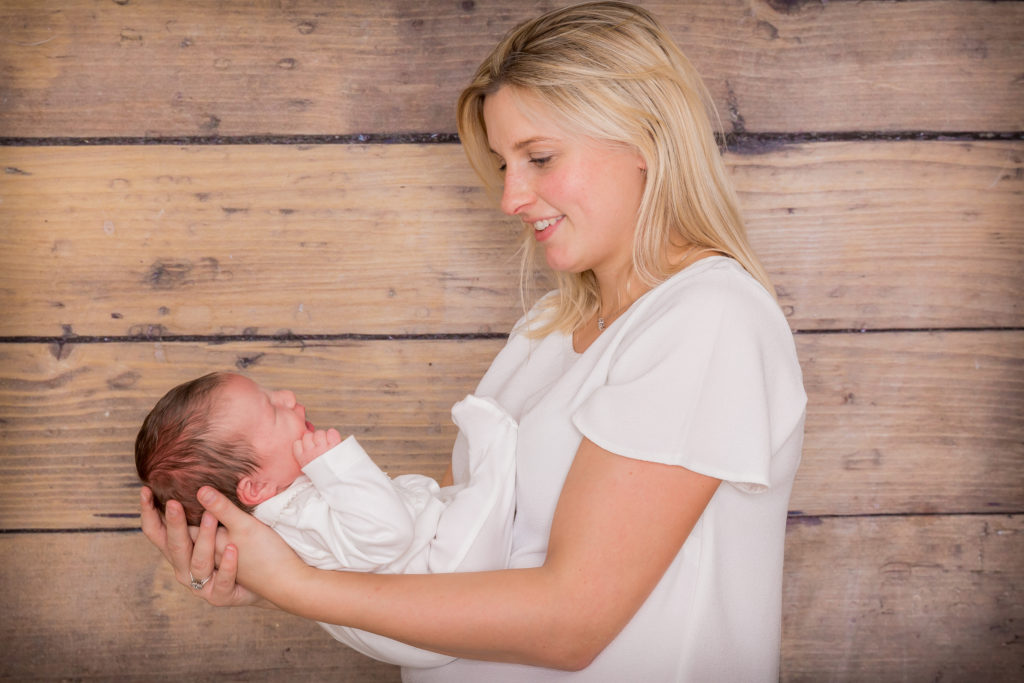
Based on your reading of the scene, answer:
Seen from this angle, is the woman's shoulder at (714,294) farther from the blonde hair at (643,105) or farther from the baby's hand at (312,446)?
the baby's hand at (312,446)

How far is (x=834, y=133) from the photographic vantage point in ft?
4.97

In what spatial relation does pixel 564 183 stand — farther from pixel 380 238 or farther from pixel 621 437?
pixel 380 238

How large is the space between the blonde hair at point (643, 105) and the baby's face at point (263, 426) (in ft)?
1.80

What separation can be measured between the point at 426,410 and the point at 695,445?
0.76 meters

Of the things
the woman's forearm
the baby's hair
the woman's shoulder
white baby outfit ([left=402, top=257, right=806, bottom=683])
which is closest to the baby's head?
the baby's hair

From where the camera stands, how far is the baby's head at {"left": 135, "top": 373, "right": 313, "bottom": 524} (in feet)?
3.51

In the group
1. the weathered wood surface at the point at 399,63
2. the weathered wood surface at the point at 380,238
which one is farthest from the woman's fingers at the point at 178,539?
the weathered wood surface at the point at 399,63

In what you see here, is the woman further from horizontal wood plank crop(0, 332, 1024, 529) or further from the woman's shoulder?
horizontal wood plank crop(0, 332, 1024, 529)

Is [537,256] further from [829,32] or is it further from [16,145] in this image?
[16,145]

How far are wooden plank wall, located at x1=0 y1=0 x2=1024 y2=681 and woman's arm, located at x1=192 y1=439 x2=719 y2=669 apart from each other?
0.61m

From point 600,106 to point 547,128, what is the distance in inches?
3.1

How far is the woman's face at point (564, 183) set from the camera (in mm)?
1105

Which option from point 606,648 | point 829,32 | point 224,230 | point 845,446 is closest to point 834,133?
point 829,32

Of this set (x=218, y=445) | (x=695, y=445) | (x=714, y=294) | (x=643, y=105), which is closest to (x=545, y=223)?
(x=643, y=105)
